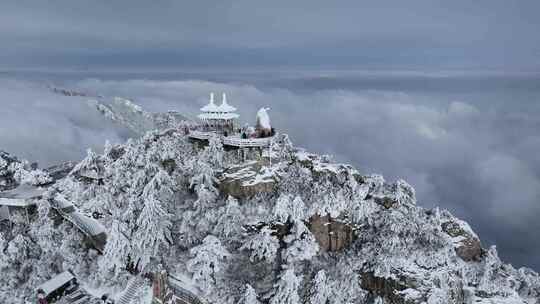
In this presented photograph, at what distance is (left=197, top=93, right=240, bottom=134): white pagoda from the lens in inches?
2228

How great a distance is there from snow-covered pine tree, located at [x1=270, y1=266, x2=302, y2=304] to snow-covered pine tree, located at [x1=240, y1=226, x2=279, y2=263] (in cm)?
Answer: 420

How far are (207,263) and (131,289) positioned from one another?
9369 mm

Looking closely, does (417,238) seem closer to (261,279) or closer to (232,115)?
(261,279)

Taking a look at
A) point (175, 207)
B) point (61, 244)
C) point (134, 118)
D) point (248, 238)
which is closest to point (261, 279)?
point (248, 238)

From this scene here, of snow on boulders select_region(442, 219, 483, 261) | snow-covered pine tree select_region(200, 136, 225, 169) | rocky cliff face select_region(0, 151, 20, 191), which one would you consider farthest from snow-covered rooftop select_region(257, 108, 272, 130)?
rocky cliff face select_region(0, 151, 20, 191)

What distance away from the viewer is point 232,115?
188 feet

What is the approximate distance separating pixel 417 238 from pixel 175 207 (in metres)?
31.0

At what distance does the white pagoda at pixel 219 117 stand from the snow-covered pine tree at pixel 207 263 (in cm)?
2353

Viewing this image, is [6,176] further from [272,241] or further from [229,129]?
[272,241]

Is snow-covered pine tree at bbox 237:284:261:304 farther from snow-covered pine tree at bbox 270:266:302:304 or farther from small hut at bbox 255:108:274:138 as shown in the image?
small hut at bbox 255:108:274:138

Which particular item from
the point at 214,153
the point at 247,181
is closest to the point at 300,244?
the point at 247,181

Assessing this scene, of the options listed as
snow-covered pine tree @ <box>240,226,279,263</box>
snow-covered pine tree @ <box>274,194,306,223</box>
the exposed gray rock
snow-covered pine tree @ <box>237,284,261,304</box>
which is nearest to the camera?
snow-covered pine tree @ <box>237,284,261,304</box>

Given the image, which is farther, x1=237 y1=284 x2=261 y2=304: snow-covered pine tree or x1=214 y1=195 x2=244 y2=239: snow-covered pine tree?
x1=214 y1=195 x2=244 y2=239: snow-covered pine tree

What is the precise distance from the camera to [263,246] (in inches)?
1574
